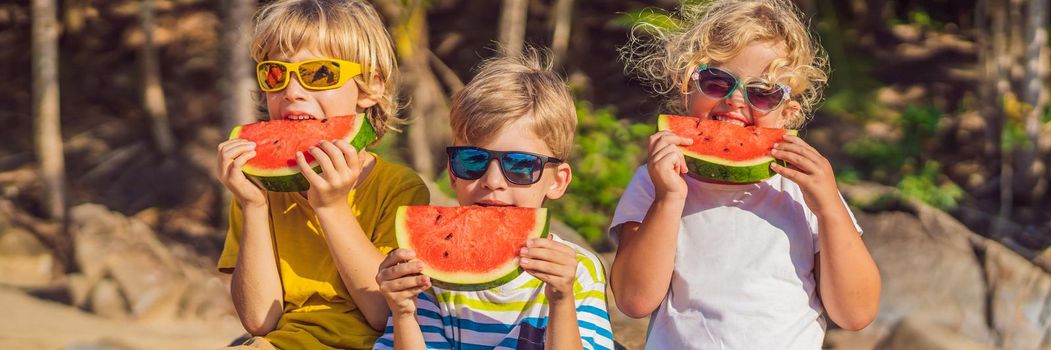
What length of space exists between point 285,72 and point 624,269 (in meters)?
1.34

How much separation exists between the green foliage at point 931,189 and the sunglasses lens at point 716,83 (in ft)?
32.0

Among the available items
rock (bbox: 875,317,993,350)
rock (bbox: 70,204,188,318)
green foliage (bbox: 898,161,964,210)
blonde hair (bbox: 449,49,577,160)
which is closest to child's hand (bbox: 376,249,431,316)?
blonde hair (bbox: 449,49,577,160)

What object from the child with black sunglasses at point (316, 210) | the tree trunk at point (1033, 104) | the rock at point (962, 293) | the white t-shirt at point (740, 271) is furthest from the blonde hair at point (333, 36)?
the tree trunk at point (1033, 104)

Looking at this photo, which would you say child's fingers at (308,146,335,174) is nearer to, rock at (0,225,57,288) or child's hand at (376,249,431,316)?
child's hand at (376,249,431,316)

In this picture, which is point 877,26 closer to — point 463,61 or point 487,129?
point 463,61

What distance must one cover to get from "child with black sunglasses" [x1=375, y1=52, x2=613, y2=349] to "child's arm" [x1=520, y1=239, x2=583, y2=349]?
96 mm

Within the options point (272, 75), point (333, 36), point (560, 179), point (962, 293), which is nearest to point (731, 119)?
point (560, 179)

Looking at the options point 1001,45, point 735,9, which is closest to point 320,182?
point 735,9

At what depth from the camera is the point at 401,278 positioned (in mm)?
3275

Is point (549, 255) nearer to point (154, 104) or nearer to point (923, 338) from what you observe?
point (923, 338)

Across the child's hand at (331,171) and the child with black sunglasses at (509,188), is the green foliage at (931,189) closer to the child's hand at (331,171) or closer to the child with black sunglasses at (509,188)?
the child with black sunglasses at (509,188)

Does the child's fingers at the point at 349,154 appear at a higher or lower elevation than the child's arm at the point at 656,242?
higher

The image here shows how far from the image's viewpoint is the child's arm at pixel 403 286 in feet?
10.7

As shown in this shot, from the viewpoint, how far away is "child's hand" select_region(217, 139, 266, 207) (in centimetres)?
385
